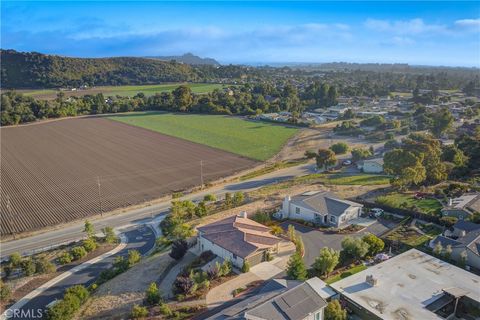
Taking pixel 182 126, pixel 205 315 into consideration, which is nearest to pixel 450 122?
pixel 182 126

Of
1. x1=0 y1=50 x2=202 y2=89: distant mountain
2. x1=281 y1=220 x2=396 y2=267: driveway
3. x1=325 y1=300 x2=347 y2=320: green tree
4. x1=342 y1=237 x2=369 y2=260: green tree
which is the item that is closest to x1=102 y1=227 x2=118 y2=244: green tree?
x1=281 y1=220 x2=396 y2=267: driveway

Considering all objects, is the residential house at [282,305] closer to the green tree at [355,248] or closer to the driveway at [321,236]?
the green tree at [355,248]

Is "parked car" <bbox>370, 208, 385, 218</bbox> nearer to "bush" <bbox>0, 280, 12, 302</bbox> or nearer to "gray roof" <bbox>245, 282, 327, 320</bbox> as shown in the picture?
"gray roof" <bbox>245, 282, 327, 320</bbox>

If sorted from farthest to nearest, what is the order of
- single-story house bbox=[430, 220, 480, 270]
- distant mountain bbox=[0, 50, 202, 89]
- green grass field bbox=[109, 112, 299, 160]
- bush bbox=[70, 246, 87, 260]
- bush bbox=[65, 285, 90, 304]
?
1. distant mountain bbox=[0, 50, 202, 89]
2. green grass field bbox=[109, 112, 299, 160]
3. bush bbox=[70, 246, 87, 260]
4. single-story house bbox=[430, 220, 480, 270]
5. bush bbox=[65, 285, 90, 304]

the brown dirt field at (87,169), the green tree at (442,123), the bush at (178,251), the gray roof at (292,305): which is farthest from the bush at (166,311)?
the green tree at (442,123)

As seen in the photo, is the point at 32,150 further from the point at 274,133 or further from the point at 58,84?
the point at 58,84

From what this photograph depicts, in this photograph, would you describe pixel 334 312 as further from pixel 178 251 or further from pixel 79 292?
pixel 79 292

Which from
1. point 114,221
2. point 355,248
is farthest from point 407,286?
point 114,221
